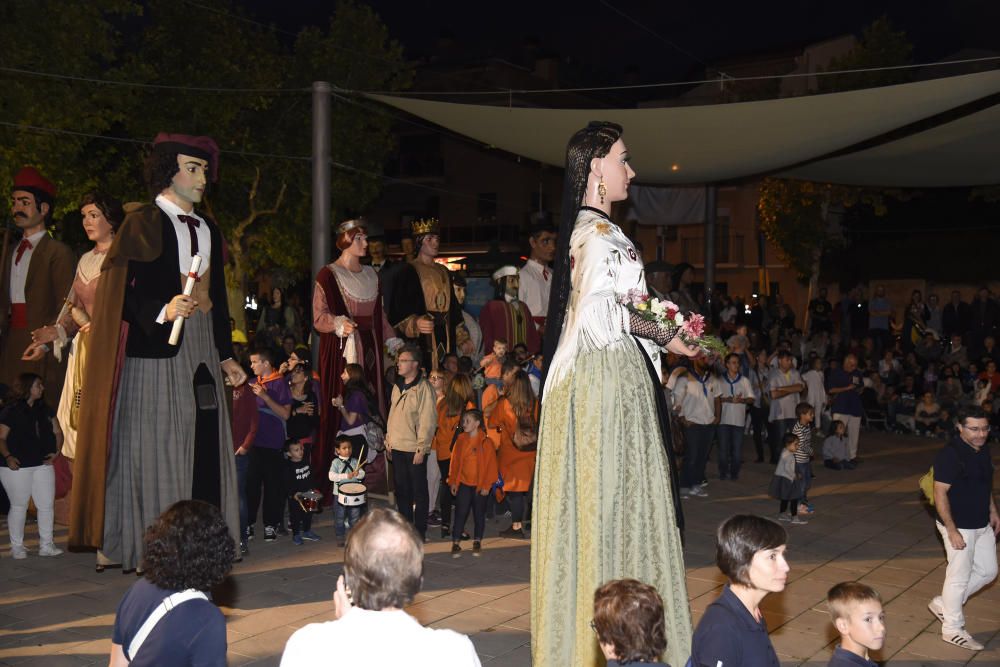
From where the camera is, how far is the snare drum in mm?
7980

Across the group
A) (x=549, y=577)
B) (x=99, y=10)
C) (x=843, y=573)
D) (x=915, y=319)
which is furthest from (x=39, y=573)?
(x=915, y=319)

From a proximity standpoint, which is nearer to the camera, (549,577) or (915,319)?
(549,577)

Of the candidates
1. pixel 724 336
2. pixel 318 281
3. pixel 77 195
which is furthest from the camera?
pixel 77 195

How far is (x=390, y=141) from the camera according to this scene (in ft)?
84.1

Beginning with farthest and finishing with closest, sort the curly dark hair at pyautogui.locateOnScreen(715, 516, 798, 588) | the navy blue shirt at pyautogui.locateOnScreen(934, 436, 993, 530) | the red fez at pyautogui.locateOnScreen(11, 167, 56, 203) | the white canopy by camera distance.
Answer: the white canopy < the red fez at pyautogui.locateOnScreen(11, 167, 56, 203) < the navy blue shirt at pyautogui.locateOnScreen(934, 436, 993, 530) < the curly dark hair at pyautogui.locateOnScreen(715, 516, 798, 588)

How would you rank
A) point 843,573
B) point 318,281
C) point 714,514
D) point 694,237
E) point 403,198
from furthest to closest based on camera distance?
point 403,198
point 694,237
point 714,514
point 318,281
point 843,573

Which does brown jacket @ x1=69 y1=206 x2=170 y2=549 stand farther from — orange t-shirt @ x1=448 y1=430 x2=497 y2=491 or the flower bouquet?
the flower bouquet

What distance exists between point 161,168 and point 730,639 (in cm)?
444

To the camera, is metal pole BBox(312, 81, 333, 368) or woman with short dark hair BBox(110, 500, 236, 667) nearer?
woman with short dark hair BBox(110, 500, 236, 667)

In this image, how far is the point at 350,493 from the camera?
26.3 feet

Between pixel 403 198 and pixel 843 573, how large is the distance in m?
38.4

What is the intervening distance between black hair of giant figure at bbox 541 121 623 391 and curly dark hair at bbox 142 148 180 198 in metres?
2.70

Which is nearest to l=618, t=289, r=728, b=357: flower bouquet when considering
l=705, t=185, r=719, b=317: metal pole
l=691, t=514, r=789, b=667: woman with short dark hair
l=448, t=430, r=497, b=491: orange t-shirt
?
l=691, t=514, r=789, b=667: woman with short dark hair

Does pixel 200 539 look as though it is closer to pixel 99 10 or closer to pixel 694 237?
pixel 99 10
